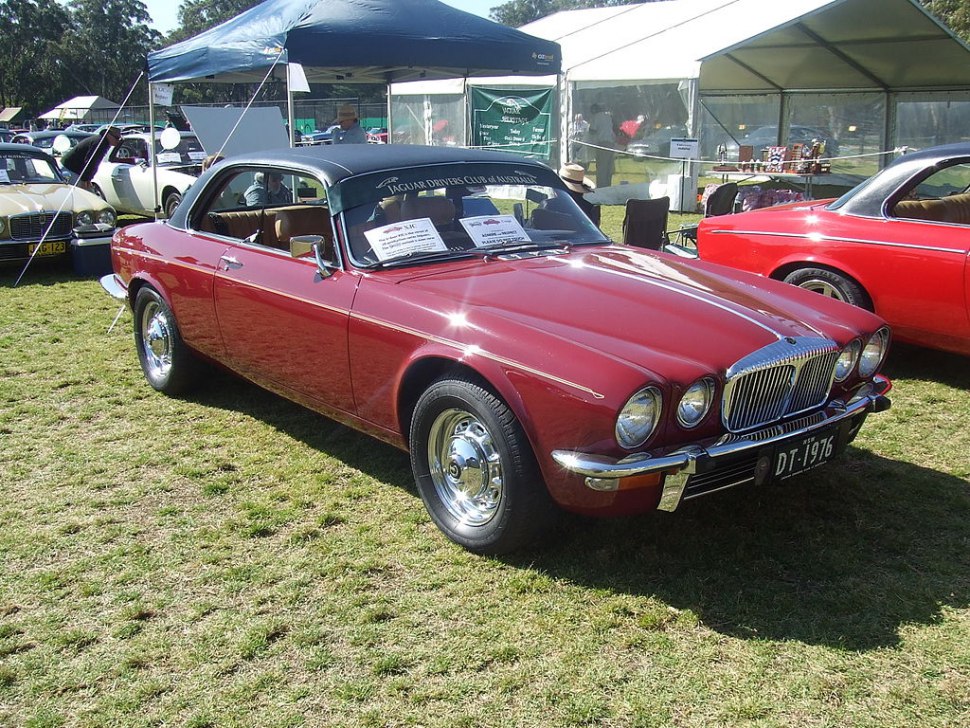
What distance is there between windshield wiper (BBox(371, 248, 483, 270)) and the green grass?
42.2 inches

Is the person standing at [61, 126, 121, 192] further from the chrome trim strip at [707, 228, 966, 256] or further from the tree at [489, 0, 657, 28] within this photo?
the tree at [489, 0, 657, 28]

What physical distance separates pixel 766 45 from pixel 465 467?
17.2 metres

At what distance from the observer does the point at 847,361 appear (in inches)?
150

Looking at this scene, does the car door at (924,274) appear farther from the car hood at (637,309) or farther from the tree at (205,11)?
the tree at (205,11)

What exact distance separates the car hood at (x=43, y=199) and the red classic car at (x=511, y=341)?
5.65m

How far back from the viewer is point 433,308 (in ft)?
12.2

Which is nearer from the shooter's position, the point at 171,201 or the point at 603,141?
the point at 171,201

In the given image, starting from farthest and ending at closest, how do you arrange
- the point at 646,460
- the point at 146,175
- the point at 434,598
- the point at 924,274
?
the point at 146,175 < the point at 924,274 < the point at 434,598 < the point at 646,460

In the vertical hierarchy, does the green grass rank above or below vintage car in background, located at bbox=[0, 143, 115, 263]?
below

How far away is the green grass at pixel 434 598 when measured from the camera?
109 inches

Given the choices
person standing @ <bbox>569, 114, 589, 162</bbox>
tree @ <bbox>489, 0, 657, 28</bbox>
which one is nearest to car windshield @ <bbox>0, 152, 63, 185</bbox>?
person standing @ <bbox>569, 114, 589, 162</bbox>

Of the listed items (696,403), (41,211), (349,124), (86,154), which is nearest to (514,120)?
(349,124)

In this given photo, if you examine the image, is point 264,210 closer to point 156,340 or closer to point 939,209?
point 156,340

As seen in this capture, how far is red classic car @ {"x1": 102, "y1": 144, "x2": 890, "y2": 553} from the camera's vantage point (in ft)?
10.5
